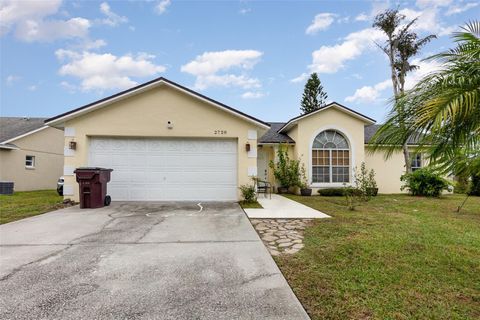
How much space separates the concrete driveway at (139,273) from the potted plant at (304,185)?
26.4 ft

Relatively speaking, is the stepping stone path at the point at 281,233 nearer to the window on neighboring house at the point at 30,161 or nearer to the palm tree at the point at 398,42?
the palm tree at the point at 398,42

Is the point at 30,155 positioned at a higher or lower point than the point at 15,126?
lower

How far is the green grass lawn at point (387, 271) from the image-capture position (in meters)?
2.76

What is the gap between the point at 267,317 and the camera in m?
2.58

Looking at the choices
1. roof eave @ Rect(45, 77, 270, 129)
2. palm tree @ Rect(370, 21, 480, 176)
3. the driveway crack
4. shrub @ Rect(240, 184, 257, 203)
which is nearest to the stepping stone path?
palm tree @ Rect(370, 21, 480, 176)

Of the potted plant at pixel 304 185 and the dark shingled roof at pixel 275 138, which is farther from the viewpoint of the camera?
the dark shingled roof at pixel 275 138

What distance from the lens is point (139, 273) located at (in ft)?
11.9

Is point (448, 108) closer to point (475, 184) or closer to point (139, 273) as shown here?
point (139, 273)

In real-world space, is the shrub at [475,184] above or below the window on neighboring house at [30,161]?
below

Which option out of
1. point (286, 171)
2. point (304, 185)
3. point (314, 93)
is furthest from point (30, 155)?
point (314, 93)

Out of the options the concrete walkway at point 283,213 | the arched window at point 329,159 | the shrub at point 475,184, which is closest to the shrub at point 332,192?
the arched window at point 329,159

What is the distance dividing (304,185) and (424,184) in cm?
645

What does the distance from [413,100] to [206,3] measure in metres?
11.6

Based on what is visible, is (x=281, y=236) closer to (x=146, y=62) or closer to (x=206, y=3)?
(x=206, y=3)
